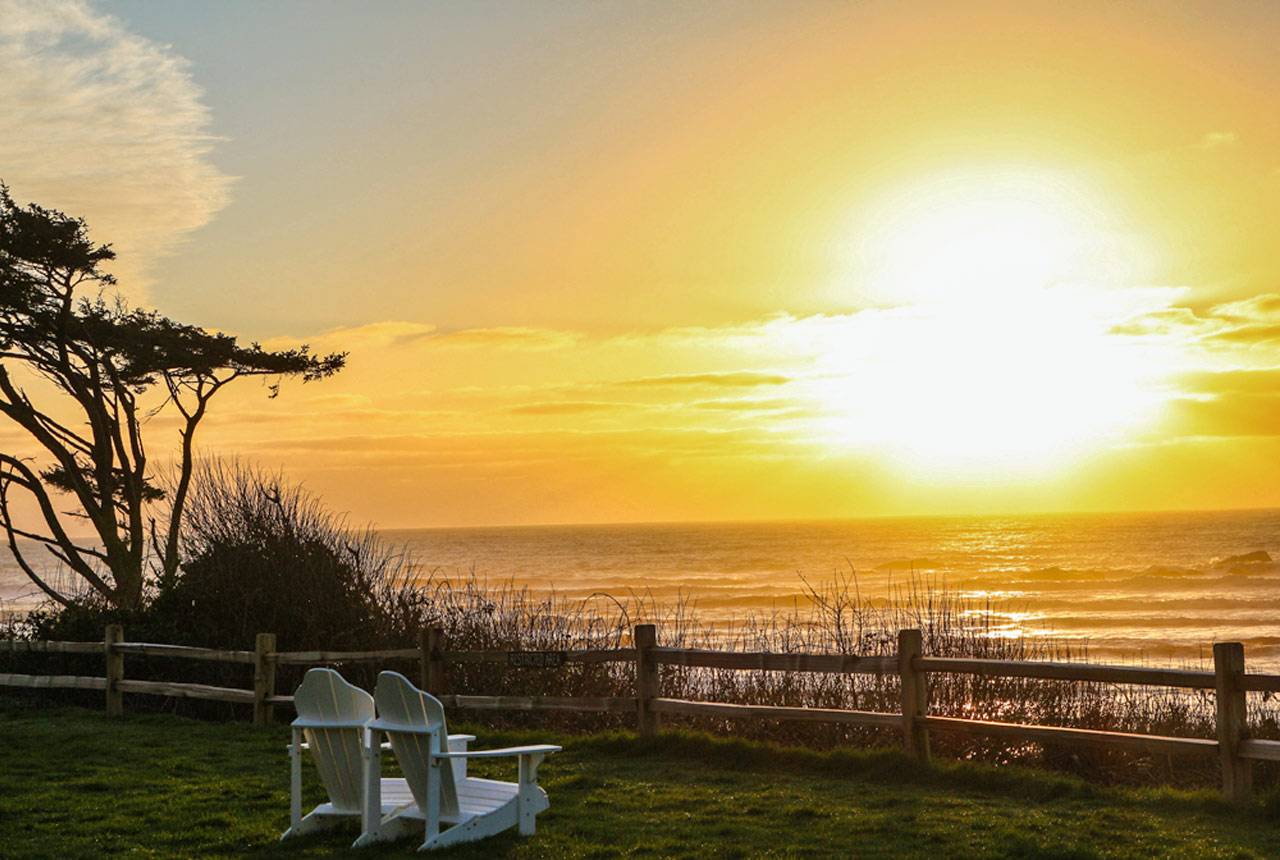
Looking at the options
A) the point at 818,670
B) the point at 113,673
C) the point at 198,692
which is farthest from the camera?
the point at 113,673

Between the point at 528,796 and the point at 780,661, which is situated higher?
the point at 780,661

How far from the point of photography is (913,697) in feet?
31.7

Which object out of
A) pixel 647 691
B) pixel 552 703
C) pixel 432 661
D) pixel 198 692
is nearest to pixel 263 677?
pixel 198 692

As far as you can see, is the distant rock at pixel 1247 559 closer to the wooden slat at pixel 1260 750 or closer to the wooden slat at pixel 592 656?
the wooden slat at pixel 592 656

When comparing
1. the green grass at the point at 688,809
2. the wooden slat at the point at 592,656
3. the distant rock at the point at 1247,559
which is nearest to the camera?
the green grass at the point at 688,809

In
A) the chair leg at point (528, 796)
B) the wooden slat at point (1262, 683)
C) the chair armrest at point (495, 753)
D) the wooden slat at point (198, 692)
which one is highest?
the wooden slat at point (1262, 683)

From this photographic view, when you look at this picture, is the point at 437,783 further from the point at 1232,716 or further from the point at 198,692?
the point at 198,692

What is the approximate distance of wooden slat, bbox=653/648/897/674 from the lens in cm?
979

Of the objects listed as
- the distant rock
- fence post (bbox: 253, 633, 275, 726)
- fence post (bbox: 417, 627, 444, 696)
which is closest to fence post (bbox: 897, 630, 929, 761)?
fence post (bbox: 417, 627, 444, 696)

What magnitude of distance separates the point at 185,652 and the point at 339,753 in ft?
20.9

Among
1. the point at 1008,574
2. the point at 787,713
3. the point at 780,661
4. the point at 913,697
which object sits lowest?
the point at 787,713

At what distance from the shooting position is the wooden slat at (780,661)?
9.79 metres

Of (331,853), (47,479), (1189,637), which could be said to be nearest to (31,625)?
(47,479)

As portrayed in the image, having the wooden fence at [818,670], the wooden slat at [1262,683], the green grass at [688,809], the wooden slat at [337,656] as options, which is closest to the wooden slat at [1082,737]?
the wooden fence at [818,670]
